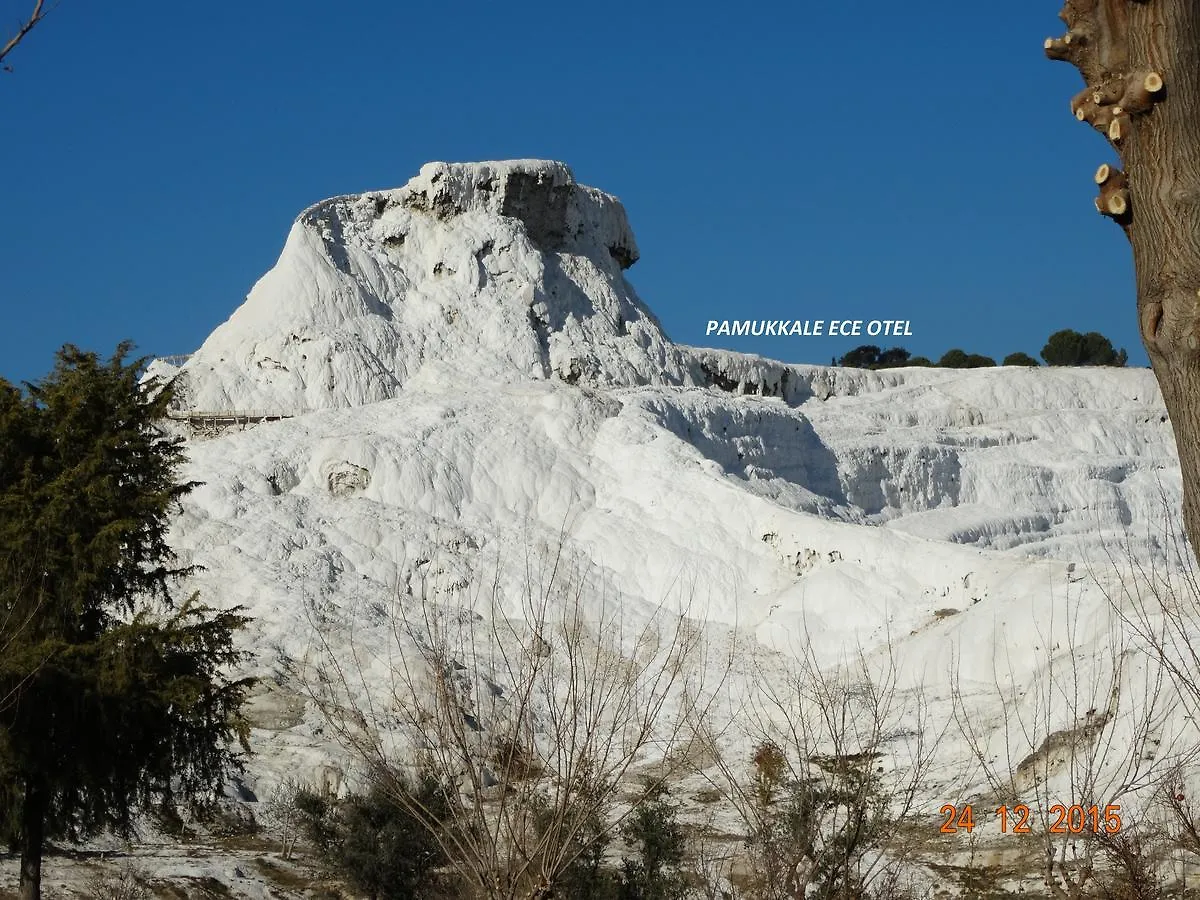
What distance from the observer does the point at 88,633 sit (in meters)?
18.3

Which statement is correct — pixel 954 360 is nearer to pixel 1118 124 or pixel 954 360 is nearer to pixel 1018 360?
pixel 1018 360

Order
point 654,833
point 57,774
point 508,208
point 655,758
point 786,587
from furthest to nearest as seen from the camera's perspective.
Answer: point 508,208 → point 786,587 → point 655,758 → point 654,833 → point 57,774

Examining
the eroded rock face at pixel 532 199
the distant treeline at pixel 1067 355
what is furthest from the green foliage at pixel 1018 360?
the eroded rock face at pixel 532 199

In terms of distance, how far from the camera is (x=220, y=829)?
77.7 feet

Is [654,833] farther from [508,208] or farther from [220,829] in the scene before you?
[508,208]

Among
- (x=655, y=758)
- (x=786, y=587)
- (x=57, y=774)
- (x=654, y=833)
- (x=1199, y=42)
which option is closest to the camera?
(x=1199, y=42)

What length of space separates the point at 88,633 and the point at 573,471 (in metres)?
22.0

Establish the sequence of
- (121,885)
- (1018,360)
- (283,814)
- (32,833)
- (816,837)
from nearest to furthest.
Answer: (816,837) → (32,833) → (121,885) → (283,814) → (1018,360)

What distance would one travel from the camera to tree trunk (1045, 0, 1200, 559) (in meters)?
5.88

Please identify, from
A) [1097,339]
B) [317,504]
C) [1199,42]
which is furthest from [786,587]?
[1097,339]

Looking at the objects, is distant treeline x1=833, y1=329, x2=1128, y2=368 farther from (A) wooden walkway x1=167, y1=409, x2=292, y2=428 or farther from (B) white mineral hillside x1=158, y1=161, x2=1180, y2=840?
(A) wooden walkway x1=167, y1=409, x2=292, y2=428

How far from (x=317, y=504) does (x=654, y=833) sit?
2054 cm

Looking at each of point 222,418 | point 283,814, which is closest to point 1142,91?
point 283,814

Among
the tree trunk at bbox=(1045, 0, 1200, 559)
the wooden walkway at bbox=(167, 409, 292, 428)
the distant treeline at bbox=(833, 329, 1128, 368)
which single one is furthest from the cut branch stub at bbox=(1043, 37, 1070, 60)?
the distant treeline at bbox=(833, 329, 1128, 368)
